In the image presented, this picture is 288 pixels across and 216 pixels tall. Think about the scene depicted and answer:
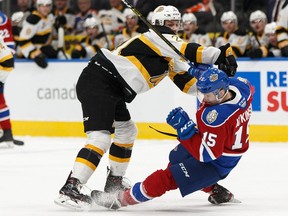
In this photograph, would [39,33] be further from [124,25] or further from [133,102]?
[133,102]

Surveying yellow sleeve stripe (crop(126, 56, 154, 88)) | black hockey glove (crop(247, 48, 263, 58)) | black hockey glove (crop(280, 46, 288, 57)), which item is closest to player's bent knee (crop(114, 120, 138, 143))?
yellow sleeve stripe (crop(126, 56, 154, 88))

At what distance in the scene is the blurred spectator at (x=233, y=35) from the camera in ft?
33.5

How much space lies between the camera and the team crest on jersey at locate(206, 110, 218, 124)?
5160mm

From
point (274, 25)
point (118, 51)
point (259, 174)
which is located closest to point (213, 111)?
point (118, 51)

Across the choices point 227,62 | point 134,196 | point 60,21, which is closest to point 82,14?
point 60,21

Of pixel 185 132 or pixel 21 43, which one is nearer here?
pixel 185 132

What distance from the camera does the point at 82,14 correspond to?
1168 centimetres

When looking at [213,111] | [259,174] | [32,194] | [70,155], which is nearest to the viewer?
[213,111]

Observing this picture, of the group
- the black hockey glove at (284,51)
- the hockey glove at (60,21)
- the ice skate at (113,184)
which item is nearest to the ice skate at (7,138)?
the hockey glove at (60,21)

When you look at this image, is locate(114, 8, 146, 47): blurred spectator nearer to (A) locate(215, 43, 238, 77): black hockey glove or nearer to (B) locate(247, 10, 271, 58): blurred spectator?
(B) locate(247, 10, 271, 58): blurred spectator

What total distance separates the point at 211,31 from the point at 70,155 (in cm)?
308

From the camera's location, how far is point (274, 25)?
9.95 m

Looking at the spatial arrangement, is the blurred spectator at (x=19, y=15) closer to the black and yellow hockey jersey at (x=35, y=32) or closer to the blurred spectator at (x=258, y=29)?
the black and yellow hockey jersey at (x=35, y=32)

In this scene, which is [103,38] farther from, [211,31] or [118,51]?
[118,51]
